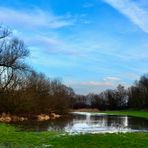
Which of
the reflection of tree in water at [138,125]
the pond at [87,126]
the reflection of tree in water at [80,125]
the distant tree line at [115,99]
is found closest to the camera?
the pond at [87,126]

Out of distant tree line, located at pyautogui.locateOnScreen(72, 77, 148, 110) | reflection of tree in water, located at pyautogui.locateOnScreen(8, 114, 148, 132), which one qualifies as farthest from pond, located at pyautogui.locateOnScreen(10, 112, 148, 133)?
distant tree line, located at pyautogui.locateOnScreen(72, 77, 148, 110)

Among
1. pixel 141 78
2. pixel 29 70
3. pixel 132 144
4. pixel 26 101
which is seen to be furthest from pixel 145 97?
pixel 132 144

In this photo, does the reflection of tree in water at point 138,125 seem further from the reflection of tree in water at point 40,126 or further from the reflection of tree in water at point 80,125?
the reflection of tree in water at point 40,126

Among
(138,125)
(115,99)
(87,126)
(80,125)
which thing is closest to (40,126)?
(87,126)

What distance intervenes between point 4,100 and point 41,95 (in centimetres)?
2669

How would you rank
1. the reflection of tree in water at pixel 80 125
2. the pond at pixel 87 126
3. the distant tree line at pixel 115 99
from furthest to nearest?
1. the distant tree line at pixel 115 99
2. the reflection of tree in water at pixel 80 125
3. the pond at pixel 87 126

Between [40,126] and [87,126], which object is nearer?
[40,126]

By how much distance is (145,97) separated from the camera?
136m

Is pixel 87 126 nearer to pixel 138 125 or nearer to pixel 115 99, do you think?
pixel 138 125

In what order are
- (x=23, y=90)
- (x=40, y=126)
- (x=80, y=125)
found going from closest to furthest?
(x=40, y=126) → (x=80, y=125) → (x=23, y=90)

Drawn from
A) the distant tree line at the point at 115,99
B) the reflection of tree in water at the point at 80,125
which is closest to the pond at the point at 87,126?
the reflection of tree in water at the point at 80,125

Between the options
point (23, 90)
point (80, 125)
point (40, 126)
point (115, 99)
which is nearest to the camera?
point (40, 126)

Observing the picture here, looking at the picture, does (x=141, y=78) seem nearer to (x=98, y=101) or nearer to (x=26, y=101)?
(x=98, y=101)

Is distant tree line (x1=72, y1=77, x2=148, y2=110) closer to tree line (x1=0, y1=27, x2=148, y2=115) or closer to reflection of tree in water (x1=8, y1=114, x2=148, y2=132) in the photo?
tree line (x1=0, y1=27, x2=148, y2=115)
